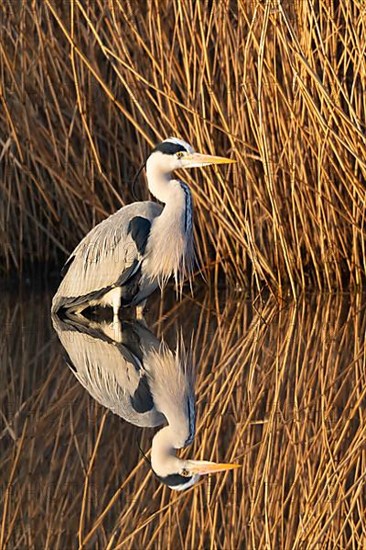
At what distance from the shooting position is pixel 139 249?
6340mm

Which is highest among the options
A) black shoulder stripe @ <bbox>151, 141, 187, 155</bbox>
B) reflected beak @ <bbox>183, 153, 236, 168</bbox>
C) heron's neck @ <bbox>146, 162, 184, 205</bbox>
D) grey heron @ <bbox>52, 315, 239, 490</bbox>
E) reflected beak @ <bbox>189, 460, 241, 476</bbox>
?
black shoulder stripe @ <bbox>151, 141, 187, 155</bbox>

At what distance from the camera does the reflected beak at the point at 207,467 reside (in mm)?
3643

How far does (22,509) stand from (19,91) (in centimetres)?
380

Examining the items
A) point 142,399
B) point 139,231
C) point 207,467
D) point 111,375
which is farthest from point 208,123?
point 207,467

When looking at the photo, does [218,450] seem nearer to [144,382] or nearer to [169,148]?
[144,382]

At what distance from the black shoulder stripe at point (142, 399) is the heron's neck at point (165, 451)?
0.33m

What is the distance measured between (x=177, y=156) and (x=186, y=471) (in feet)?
8.94

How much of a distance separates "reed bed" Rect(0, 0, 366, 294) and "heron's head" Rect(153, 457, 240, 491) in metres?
2.09

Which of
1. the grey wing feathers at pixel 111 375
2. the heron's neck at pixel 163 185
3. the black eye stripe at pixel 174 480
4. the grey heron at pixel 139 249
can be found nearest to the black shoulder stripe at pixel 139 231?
the grey heron at pixel 139 249

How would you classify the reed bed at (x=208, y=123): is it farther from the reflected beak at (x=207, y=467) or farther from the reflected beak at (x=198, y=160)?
the reflected beak at (x=207, y=467)

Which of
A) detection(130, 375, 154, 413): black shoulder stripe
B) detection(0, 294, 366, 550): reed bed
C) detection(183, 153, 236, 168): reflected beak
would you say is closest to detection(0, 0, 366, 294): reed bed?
detection(183, 153, 236, 168): reflected beak

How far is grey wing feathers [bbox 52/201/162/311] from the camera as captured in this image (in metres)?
6.35

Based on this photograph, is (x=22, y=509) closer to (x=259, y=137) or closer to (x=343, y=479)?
(x=343, y=479)

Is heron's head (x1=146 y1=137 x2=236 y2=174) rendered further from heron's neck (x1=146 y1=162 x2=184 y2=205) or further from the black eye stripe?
→ the black eye stripe
